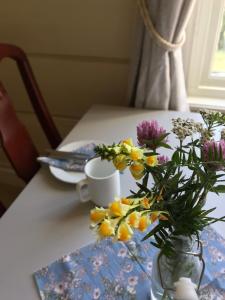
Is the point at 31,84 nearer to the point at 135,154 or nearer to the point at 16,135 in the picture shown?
the point at 16,135

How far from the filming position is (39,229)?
701mm

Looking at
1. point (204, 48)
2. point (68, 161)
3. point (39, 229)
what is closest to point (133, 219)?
point (39, 229)

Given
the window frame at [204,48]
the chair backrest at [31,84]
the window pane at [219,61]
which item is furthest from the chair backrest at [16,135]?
the window pane at [219,61]

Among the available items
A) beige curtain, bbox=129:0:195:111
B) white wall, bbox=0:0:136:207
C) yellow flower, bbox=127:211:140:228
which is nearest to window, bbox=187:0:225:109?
beige curtain, bbox=129:0:195:111

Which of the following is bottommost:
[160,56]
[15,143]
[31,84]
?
[15,143]

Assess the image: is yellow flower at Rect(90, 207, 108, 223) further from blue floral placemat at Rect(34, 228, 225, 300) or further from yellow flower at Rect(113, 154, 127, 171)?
blue floral placemat at Rect(34, 228, 225, 300)

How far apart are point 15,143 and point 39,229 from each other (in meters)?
0.42

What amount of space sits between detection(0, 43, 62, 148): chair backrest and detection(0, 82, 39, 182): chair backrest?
0.43 feet

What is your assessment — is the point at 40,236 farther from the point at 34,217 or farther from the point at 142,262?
the point at 142,262

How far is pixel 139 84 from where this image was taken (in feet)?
3.74

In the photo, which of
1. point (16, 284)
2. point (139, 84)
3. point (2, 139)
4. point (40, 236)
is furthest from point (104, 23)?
point (16, 284)

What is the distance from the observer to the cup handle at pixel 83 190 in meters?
0.73

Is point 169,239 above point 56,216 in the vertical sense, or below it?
above

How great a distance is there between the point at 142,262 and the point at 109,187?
181 millimetres
